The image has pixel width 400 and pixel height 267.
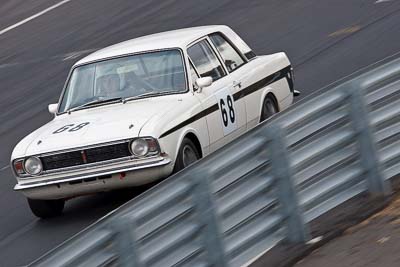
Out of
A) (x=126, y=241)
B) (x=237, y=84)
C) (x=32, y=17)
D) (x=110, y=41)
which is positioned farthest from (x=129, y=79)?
(x=32, y=17)

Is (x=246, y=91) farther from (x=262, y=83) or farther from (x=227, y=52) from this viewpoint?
(x=227, y=52)

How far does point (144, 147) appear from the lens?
10.7m

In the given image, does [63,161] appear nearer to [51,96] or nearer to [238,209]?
[238,209]

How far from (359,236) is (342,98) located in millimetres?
1231

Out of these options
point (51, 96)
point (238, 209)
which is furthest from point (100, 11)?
point (238, 209)

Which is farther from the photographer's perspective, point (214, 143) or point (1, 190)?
point (1, 190)

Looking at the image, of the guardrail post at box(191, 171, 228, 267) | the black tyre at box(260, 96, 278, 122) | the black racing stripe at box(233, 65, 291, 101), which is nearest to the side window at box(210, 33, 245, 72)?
the black racing stripe at box(233, 65, 291, 101)

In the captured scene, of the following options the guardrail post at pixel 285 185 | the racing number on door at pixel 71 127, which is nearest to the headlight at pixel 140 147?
the racing number on door at pixel 71 127

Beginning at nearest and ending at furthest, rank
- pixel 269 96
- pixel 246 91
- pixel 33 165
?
pixel 33 165, pixel 246 91, pixel 269 96

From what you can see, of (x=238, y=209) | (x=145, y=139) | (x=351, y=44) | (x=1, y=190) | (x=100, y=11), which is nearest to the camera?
(x=238, y=209)

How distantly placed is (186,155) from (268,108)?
6.48 feet

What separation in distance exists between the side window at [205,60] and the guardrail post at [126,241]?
5268mm

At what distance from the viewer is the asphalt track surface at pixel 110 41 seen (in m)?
11.9

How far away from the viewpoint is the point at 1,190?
13422 mm
